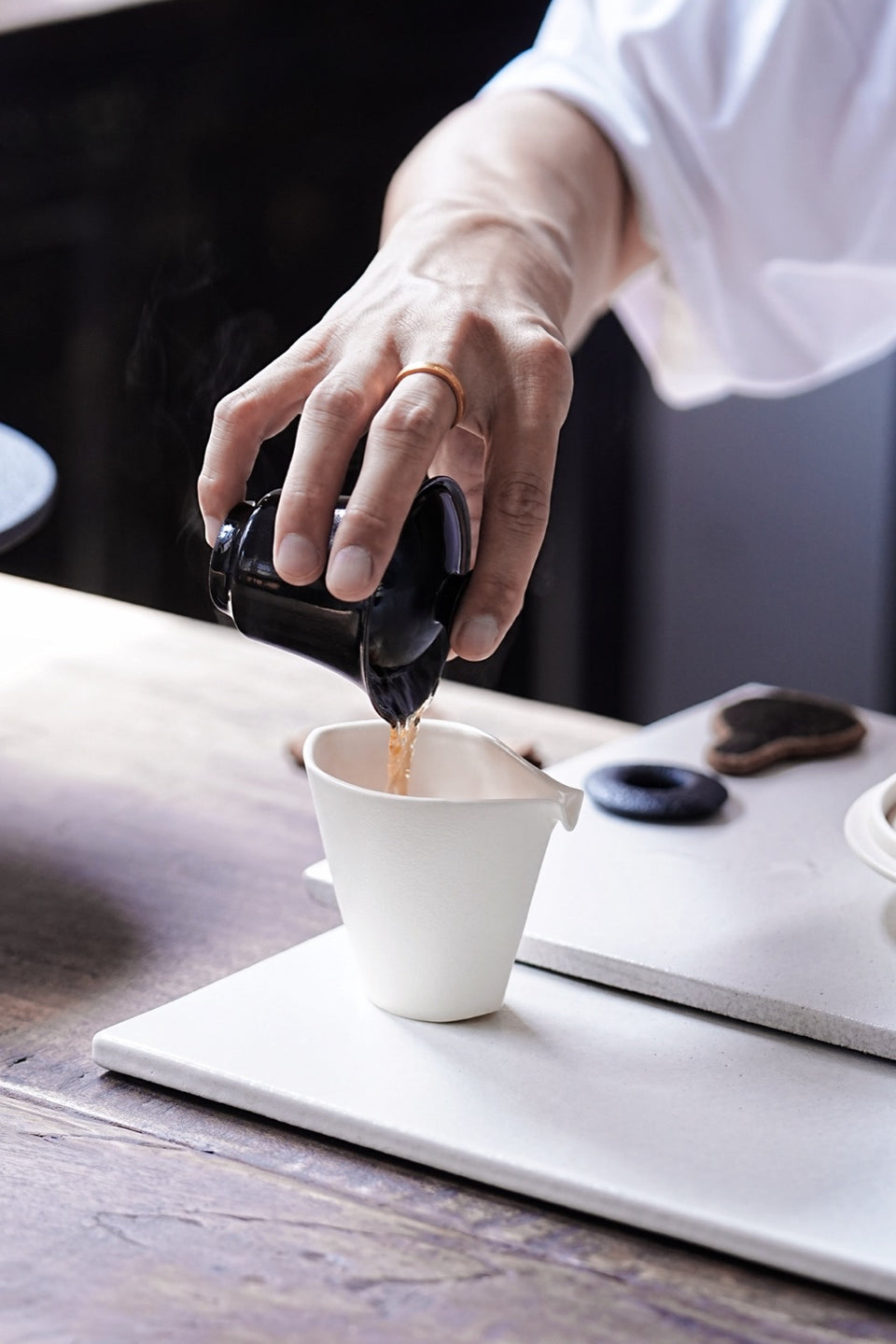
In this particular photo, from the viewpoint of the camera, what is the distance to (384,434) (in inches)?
23.9

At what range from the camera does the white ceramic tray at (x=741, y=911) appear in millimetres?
657

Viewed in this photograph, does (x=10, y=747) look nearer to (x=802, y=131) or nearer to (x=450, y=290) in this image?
(x=450, y=290)

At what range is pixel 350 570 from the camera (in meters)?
0.57

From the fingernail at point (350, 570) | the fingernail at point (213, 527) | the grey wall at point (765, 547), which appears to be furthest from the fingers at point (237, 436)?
the grey wall at point (765, 547)

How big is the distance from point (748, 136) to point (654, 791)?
25.4 inches

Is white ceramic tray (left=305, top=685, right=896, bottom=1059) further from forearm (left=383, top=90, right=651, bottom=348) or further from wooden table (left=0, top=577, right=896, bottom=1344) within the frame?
forearm (left=383, top=90, right=651, bottom=348)

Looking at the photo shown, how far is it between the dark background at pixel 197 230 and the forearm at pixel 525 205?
120 cm

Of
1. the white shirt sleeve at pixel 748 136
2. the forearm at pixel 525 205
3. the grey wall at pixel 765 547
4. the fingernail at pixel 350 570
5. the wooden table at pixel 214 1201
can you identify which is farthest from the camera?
the grey wall at pixel 765 547

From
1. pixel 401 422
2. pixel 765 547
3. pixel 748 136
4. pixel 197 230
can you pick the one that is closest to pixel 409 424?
pixel 401 422

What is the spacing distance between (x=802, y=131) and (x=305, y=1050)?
3.19 ft

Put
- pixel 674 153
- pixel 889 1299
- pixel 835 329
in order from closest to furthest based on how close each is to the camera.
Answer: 1. pixel 889 1299
2. pixel 674 153
3. pixel 835 329

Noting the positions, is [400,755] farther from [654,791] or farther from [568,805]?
[654,791]

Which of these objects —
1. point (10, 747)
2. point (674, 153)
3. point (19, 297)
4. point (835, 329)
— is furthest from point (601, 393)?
point (10, 747)

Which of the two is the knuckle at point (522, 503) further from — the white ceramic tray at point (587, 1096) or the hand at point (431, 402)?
the white ceramic tray at point (587, 1096)
